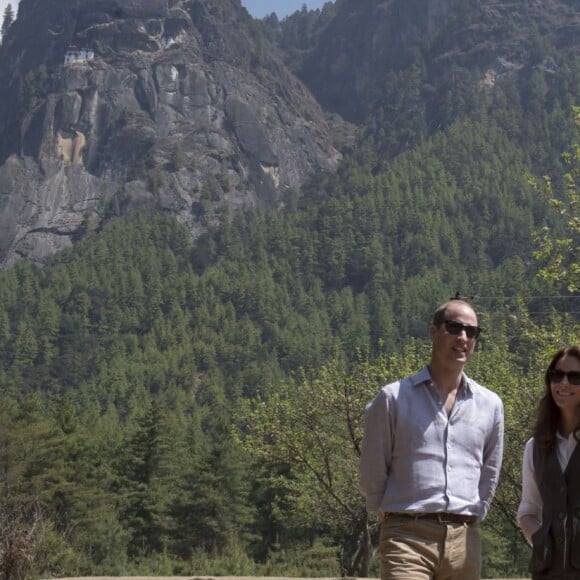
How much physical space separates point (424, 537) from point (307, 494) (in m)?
25.9

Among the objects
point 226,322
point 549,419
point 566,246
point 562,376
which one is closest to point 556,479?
point 549,419

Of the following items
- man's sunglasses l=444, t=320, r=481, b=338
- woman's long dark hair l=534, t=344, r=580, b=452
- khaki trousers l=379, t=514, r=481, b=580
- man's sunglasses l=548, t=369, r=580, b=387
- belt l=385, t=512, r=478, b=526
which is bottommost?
khaki trousers l=379, t=514, r=481, b=580

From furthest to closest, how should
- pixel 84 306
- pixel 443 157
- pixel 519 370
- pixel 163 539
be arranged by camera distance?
pixel 443 157, pixel 84 306, pixel 163 539, pixel 519 370

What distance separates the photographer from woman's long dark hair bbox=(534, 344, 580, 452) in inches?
208

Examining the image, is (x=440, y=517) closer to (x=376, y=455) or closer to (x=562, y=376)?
(x=376, y=455)

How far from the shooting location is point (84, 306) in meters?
162

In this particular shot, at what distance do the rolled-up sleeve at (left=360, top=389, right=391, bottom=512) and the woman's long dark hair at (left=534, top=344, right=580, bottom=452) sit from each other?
29.8 inches

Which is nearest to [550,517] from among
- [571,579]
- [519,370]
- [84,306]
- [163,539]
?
[571,579]

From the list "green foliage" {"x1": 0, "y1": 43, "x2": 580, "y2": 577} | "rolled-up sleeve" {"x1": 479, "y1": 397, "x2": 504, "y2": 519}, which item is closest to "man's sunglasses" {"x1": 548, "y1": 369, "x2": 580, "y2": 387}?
"rolled-up sleeve" {"x1": 479, "y1": 397, "x2": 504, "y2": 519}

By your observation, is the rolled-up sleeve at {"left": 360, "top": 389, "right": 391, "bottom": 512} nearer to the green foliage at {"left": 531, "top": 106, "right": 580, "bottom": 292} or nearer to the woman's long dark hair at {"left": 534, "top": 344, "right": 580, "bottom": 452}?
the woman's long dark hair at {"left": 534, "top": 344, "right": 580, "bottom": 452}

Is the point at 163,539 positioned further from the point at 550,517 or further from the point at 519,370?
the point at 550,517

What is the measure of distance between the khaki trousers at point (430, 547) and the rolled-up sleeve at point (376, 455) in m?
0.13

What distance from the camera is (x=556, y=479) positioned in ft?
16.9

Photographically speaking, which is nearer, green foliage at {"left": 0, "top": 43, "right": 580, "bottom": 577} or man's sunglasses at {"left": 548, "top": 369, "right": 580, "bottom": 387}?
man's sunglasses at {"left": 548, "top": 369, "right": 580, "bottom": 387}
